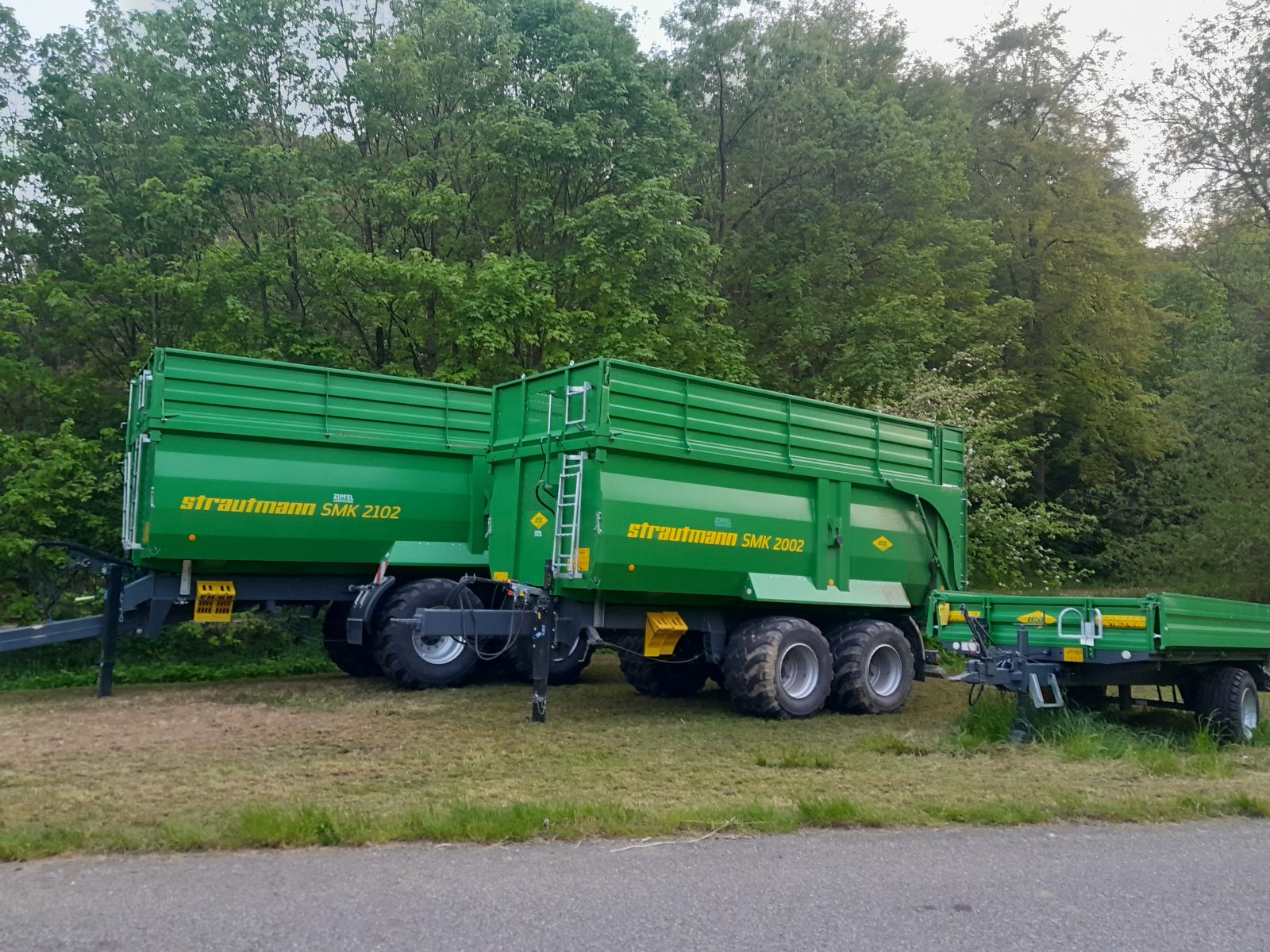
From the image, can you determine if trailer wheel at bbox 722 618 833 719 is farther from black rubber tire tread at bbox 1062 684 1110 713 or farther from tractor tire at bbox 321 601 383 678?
tractor tire at bbox 321 601 383 678

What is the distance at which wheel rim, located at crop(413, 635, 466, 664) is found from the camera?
11.4 m

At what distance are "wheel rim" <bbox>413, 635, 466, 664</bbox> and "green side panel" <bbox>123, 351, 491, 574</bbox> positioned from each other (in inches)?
33.8

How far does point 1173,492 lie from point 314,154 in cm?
1952

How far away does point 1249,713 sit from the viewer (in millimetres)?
10102

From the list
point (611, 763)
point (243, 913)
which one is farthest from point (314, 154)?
point (243, 913)

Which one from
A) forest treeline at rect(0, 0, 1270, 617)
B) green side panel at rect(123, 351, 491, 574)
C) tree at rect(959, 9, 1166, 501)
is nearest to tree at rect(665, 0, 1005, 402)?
forest treeline at rect(0, 0, 1270, 617)

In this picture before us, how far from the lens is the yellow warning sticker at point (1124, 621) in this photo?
28.6 ft

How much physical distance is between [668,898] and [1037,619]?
5.63 m

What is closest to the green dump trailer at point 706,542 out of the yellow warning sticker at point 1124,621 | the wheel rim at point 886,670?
the wheel rim at point 886,670

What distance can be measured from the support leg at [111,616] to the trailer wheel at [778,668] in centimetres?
591

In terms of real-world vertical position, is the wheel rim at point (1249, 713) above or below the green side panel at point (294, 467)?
below

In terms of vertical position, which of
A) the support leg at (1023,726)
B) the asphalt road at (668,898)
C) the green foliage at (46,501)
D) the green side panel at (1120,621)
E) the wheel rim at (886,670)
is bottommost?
the asphalt road at (668,898)

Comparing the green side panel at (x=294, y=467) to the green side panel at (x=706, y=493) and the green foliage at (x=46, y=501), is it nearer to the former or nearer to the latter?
the green side panel at (x=706, y=493)

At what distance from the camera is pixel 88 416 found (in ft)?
54.7
